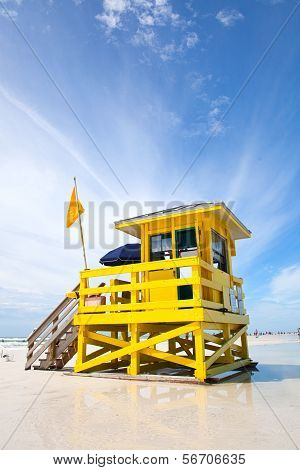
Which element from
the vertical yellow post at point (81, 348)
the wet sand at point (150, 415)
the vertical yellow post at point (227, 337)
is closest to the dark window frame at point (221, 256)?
the vertical yellow post at point (227, 337)

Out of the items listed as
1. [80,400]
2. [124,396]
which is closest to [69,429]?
[80,400]

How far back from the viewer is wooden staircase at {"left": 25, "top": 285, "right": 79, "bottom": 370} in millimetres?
10102

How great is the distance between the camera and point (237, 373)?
8.59 m

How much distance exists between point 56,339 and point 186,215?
17.6ft

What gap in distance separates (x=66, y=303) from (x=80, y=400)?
5.22 metres

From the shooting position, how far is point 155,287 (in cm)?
815

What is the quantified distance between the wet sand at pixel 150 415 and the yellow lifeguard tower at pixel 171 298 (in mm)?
1285

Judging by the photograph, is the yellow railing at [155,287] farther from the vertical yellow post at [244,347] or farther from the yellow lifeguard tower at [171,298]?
the vertical yellow post at [244,347]

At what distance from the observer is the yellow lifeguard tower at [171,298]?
776 centimetres

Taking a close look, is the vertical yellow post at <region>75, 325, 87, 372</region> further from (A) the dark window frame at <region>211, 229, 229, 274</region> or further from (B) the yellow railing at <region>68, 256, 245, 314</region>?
(A) the dark window frame at <region>211, 229, 229, 274</region>

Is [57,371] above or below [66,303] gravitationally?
below

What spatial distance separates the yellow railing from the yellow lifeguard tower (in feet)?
0.07

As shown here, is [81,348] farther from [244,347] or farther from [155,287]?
[244,347]
